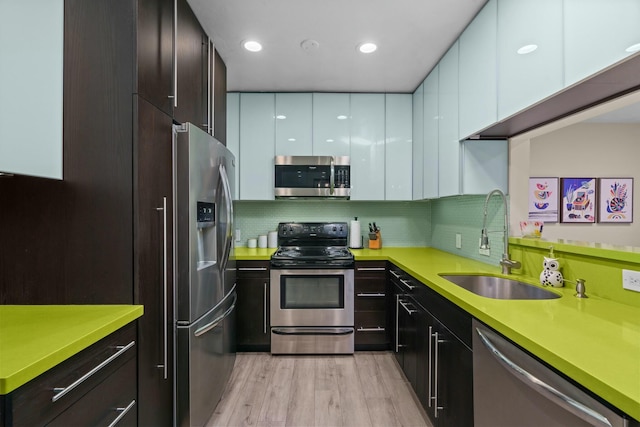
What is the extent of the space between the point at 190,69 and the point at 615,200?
2745mm

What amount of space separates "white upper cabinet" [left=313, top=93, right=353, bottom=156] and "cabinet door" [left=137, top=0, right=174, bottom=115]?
164 cm

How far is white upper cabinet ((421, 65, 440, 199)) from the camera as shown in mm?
2477

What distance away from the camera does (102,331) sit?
1.00 meters

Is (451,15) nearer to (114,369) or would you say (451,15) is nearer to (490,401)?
(490,401)

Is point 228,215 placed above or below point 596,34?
below

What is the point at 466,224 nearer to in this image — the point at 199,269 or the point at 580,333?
the point at 580,333

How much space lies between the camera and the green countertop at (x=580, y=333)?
27.0 inches

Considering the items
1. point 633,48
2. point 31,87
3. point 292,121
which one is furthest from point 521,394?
point 292,121

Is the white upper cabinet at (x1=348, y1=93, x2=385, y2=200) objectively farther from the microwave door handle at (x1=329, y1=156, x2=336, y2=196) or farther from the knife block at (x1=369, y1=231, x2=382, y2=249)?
the knife block at (x1=369, y1=231, x2=382, y2=249)

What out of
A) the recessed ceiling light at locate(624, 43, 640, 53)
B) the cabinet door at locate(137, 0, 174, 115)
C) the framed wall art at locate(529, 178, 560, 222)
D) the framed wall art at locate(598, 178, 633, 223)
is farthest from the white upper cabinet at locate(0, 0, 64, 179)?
the framed wall art at locate(598, 178, 633, 223)

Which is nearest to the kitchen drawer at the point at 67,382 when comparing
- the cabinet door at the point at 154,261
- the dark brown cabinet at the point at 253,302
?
the cabinet door at the point at 154,261

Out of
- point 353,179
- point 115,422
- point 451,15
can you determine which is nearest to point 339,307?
point 353,179

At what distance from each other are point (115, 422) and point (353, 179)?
2.49 meters

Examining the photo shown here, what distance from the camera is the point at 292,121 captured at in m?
3.02
